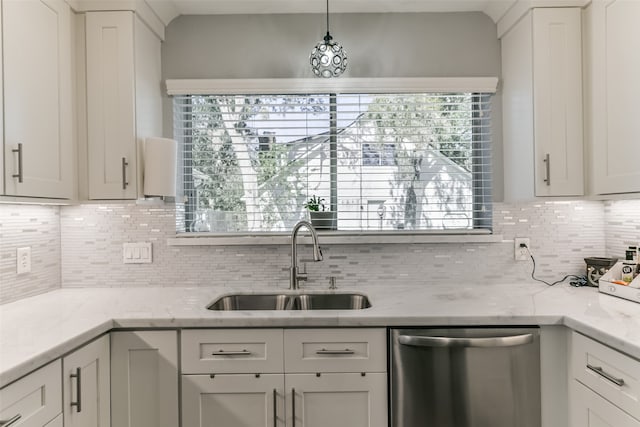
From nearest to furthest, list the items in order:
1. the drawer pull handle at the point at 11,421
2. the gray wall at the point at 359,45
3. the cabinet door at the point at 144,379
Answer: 1. the drawer pull handle at the point at 11,421
2. the cabinet door at the point at 144,379
3. the gray wall at the point at 359,45

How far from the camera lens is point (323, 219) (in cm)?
229

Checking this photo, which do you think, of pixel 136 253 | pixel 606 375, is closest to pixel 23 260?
pixel 136 253

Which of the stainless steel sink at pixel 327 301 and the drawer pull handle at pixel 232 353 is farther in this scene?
the stainless steel sink at pixel 327 301

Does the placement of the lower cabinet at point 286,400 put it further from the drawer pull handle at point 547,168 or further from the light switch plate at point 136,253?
the drawer pull handle at point 547,168

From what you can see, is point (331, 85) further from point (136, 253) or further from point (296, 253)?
point (136, 253)

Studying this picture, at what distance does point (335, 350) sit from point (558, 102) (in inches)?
60.6

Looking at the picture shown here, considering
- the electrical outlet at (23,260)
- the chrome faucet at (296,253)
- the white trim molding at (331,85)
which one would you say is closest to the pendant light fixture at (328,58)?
the white trim molding at (331,85)

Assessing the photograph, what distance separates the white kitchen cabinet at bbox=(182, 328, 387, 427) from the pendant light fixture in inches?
50.4

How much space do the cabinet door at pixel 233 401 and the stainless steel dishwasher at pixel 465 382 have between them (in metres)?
0.46

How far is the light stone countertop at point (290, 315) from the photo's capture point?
136 centimetres

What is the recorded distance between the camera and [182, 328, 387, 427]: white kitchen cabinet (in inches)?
65.5

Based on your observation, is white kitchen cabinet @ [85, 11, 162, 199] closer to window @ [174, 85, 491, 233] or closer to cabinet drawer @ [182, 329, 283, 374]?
window @ [174, 85, 491, 233]

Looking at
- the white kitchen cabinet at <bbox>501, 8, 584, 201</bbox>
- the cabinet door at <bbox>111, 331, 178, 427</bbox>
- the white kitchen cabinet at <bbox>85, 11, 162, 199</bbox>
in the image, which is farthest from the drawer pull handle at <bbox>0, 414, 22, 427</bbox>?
the white kitchen cabinet at <bbox>501, 8, 584, 201</bbox>

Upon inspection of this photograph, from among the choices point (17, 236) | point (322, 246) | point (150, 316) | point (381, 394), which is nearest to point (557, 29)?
point (322, 246)
